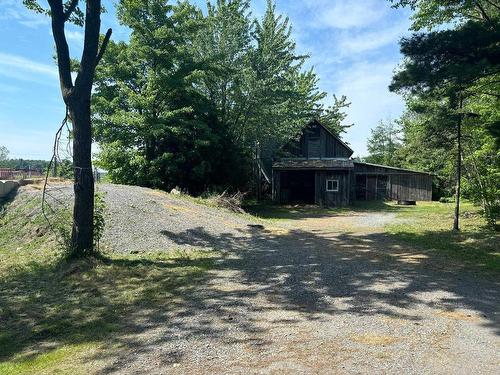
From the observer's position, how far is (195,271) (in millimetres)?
7953

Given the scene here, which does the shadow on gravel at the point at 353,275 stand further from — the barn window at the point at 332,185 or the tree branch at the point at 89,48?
the barn window at the point at 332,185

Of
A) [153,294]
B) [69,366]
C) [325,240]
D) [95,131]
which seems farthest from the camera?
[95,131]

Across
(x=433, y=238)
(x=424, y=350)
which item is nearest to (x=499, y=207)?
(x=433, y=238)

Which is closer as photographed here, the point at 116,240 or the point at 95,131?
the point at 116,240

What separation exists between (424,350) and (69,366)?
3.63 meters

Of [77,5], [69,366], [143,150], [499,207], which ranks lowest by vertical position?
[69,366]

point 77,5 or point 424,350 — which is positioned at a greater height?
point 77,5

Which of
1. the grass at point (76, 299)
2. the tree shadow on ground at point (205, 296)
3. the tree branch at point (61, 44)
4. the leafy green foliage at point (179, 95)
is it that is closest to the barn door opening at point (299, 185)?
the leafy green foliage at point (179, 95)

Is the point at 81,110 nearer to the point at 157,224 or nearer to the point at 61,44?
the point at 61,44

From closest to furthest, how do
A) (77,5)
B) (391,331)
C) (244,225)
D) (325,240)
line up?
(391,331), (77,5), (325,240), (244,225)

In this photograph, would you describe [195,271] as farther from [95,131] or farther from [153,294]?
[95,131]

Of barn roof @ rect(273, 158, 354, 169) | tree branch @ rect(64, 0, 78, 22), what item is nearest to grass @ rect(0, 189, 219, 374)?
tree branch @ rect(64, 0, 78, 22)

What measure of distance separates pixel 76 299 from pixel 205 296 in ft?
6.73

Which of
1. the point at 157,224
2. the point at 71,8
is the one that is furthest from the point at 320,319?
the point at 71,8
